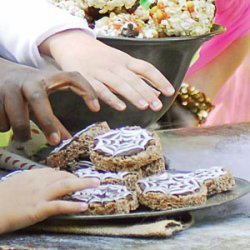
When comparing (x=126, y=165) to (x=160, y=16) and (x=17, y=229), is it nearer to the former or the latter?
(x=17, y=229)

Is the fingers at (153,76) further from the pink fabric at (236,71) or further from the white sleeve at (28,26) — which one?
the pink fabric at (236,71)

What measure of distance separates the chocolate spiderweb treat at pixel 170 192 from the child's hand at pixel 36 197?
2.4 inches

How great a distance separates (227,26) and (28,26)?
3.44 feet

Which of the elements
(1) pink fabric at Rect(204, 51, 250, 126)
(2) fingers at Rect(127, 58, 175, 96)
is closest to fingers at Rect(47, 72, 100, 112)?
(2) fingers at Rect(127, 58, 175, 96)

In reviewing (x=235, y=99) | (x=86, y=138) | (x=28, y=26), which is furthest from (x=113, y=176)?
(x=235, y=99)

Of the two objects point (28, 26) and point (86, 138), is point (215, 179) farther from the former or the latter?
point (28, 26)

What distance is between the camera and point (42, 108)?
104 centimetres

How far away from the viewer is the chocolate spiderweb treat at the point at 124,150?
3.41 ft

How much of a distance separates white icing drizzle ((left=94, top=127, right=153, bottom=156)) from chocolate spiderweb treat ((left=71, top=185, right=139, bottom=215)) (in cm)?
8

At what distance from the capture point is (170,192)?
38.5 inches

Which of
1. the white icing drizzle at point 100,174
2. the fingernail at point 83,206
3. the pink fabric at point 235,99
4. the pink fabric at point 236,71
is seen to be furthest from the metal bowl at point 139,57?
the pink fabric at point 235,99

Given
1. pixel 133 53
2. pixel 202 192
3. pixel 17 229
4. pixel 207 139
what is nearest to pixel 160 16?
pixel 133 53

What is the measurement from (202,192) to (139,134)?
14 cm

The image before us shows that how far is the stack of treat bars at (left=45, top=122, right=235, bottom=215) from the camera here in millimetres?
959
